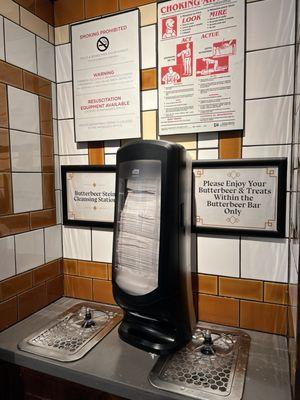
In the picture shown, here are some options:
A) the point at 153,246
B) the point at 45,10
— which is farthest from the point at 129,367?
the point at 45,10

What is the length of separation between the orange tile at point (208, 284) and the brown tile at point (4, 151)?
730 mm

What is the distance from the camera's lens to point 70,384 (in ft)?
2.58

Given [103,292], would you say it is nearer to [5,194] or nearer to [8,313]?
[8,313]

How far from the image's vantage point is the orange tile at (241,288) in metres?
0.92

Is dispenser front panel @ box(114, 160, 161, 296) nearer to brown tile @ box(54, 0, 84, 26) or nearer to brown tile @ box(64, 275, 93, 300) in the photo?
brown tile @ box(64, 275, 93, 300)

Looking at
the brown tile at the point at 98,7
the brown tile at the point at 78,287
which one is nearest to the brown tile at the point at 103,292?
the brown tile at the point at 78,287

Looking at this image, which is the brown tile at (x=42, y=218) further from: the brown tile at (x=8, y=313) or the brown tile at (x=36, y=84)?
the brown tile at (x=36, y=84)

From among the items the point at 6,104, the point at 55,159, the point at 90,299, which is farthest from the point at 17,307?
the point at 6,104

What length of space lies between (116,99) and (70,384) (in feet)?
2.95

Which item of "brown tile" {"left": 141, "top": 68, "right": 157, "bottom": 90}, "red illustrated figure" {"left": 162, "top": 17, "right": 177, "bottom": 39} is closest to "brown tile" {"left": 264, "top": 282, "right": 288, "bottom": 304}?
"brown tile" {"left": 141, "top": 68, "right": 157, "bottom": 90}

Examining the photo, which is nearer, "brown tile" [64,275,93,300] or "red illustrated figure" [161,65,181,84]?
"red illustrated figure" [161,65,181,84]

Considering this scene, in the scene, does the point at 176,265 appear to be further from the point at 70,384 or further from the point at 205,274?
the point at 70,384

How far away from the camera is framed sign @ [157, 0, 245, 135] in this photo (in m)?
0.88

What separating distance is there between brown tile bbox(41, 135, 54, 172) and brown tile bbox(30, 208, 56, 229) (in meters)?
0.16
